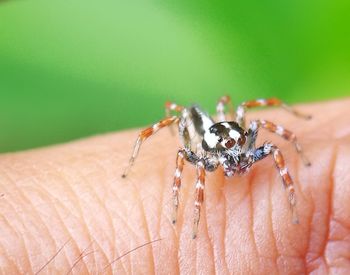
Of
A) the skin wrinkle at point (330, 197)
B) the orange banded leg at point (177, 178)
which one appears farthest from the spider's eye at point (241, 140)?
the skin wrinkle at point (330, 197)

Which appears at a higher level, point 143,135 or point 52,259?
point 143,135

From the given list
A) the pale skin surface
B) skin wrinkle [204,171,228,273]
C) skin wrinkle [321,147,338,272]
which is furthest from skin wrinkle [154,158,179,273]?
skin wrinkle [321,147,338,272]

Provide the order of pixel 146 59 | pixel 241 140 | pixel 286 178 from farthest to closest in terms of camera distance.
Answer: pixel 146 59, pixel 241 140, pixel 286 178

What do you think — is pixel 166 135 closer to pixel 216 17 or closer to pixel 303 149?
pixel 303 149

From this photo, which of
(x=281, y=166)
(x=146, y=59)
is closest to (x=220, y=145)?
(x=281, y=166)

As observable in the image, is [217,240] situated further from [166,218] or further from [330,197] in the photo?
[330,197]

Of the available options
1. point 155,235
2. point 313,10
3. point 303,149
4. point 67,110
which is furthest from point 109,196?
point 313,10

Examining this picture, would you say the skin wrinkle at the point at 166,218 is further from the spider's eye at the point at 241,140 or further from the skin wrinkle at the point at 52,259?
the spider's eye at the point at 241,140
